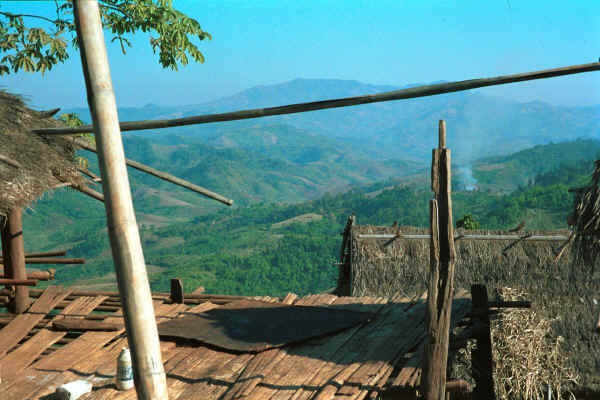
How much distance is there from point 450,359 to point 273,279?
115 ft

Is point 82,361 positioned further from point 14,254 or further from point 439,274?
point 439,274

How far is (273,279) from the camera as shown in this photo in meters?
39.3

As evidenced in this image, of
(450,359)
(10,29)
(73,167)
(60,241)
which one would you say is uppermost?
(10,29)

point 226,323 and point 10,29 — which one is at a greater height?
point 10,29

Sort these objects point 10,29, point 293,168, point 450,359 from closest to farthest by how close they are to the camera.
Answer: point 450,359
point 10,29
point 293,168

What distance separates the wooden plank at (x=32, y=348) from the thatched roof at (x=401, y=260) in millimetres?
6545

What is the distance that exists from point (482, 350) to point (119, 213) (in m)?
3.92

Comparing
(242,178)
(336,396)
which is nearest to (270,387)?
(336,396)

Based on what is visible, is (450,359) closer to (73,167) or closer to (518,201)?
(73,167)

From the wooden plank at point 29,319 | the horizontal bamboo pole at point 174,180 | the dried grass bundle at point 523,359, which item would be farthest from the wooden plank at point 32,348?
the dried grass bundle at point 523,359

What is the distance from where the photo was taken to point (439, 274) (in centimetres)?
318

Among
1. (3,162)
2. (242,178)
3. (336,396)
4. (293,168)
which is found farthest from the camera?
(293,168)

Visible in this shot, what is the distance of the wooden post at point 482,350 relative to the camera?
4.73 meters

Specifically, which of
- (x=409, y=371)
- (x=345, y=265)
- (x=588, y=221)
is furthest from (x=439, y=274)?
(x=345, y=265)
